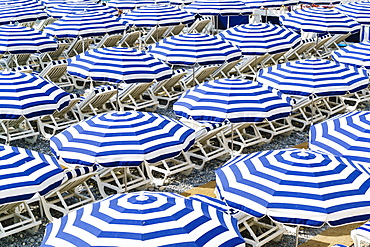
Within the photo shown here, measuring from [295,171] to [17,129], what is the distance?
5.75 metres

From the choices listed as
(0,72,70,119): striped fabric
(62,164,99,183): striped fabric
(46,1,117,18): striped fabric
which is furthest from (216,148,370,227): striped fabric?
(46,1,117,18): striped fabric

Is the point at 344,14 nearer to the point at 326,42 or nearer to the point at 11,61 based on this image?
the point at 326,42

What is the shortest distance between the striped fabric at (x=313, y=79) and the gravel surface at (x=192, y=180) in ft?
3.75

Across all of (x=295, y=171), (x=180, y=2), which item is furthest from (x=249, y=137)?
(x=180, y=2)

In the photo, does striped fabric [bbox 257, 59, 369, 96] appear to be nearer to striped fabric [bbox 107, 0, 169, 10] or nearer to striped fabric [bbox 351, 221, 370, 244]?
striped fabric [bbox 351, 221, 370, 244]

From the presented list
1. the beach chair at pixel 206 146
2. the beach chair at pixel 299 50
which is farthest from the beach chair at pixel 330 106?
the beach chair at pixel 206 146

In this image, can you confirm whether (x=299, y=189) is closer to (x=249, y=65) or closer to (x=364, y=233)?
(x=364, y=233)

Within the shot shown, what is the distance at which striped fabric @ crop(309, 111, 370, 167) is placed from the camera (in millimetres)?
6312

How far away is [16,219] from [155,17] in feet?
Answer: 31.0

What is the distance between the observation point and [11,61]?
13969mm

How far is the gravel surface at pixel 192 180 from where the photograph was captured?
22.1ft

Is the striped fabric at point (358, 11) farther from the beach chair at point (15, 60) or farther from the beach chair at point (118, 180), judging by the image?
the beach chair at point (118, 180)

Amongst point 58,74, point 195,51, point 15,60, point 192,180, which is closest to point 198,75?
point 195,51

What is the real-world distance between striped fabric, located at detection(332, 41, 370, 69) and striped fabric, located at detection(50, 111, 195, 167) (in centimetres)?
507
